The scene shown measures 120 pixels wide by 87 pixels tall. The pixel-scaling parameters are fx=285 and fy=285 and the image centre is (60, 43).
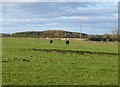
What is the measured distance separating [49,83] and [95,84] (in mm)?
1944

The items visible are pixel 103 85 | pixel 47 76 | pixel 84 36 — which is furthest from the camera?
pixel 84 36

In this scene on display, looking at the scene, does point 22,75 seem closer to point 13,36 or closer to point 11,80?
point 11,80

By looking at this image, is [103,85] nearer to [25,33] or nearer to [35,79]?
[35,79]

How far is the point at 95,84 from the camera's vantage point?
12023 mm

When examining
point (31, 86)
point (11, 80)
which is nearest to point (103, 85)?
point (31, 86)

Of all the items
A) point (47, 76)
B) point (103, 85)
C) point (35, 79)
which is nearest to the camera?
point (103, 85)

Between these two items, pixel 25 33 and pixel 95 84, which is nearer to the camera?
pixel 95 84

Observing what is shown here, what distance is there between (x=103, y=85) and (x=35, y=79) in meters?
3.10

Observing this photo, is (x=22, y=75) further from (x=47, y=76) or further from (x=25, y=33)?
(x=25, y=33)

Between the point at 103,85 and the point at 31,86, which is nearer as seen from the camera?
the point at 31,86

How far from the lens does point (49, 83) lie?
11.9 meters

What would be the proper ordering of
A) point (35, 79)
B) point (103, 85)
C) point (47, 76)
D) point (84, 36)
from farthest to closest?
point (84, 36)
point (47, 76)
point (35, 79)
point (103, 85)

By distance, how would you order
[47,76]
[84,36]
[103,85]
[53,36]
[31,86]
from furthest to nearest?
[53,36] → [84,36] → [47,76] → [103,85] → [31,86]

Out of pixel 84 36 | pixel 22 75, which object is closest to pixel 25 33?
pixel 84 36
